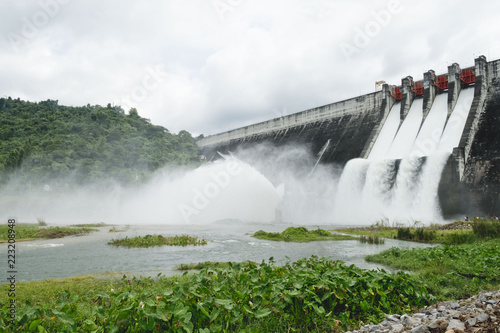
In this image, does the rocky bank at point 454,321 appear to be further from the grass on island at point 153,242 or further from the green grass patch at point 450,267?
the grass on island at point 153,242

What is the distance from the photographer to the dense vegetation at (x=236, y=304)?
397cm

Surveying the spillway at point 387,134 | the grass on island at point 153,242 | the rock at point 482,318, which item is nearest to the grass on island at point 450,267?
the rock at point 482,318

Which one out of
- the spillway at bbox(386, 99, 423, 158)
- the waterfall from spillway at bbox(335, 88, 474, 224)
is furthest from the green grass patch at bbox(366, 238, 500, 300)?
the spillway at bbox(386, 99, 423, 158)

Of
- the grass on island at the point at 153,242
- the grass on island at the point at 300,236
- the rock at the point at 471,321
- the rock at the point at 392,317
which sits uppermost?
the rock at the point at 471,321

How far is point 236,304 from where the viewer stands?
4703 millimetres

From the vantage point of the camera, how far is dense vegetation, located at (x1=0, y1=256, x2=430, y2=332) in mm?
3969

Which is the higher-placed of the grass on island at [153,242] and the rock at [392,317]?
the grass on island at [153,242]

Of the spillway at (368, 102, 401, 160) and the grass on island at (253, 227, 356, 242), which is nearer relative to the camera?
the grass on island at (253, 227, 356, 242)

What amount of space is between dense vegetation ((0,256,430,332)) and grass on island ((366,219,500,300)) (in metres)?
1.19

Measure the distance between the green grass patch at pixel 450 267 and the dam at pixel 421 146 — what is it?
17.2 m

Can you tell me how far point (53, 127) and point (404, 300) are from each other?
69.0 metres

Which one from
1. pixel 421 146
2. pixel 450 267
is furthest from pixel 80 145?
pixel 450 267

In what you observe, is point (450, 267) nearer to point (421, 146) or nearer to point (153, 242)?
point (153, 242)

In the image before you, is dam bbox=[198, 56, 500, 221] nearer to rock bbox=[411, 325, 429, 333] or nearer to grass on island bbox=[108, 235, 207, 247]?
grass on island bbox=[108, 235, 207, 247]
